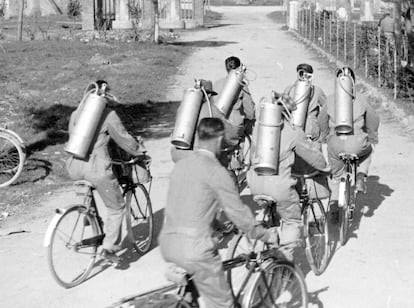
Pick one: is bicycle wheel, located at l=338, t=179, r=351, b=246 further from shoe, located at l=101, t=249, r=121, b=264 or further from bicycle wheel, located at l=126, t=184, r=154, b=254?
shoe, located at l=101, t=249, r=121, b=264

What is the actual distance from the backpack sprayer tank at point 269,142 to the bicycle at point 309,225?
0.26 metres

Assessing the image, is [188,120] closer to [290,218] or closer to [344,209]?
[290,218]

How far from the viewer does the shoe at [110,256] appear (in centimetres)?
760

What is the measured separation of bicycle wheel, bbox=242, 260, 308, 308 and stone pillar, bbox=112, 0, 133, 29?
3273 centimetres

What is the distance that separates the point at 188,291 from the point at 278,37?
29.9 metres

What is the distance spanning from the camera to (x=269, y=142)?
6883 mm

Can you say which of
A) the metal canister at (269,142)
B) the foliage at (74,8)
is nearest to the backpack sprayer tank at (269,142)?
the metal canister at (269,142)

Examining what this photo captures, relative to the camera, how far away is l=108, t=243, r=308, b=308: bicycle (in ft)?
17.1

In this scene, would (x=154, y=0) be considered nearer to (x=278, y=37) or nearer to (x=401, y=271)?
(x=278, y=37)

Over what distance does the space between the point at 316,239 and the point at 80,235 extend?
218cm

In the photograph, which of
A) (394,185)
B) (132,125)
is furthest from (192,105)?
(132,125)

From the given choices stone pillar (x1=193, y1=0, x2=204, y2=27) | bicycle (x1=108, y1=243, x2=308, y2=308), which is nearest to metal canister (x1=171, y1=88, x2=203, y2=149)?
bicycle (x1=108, y1=243, x2=308, y2=308)

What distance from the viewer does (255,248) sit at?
652 centimetres

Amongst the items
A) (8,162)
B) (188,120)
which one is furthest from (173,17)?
(188,120)
